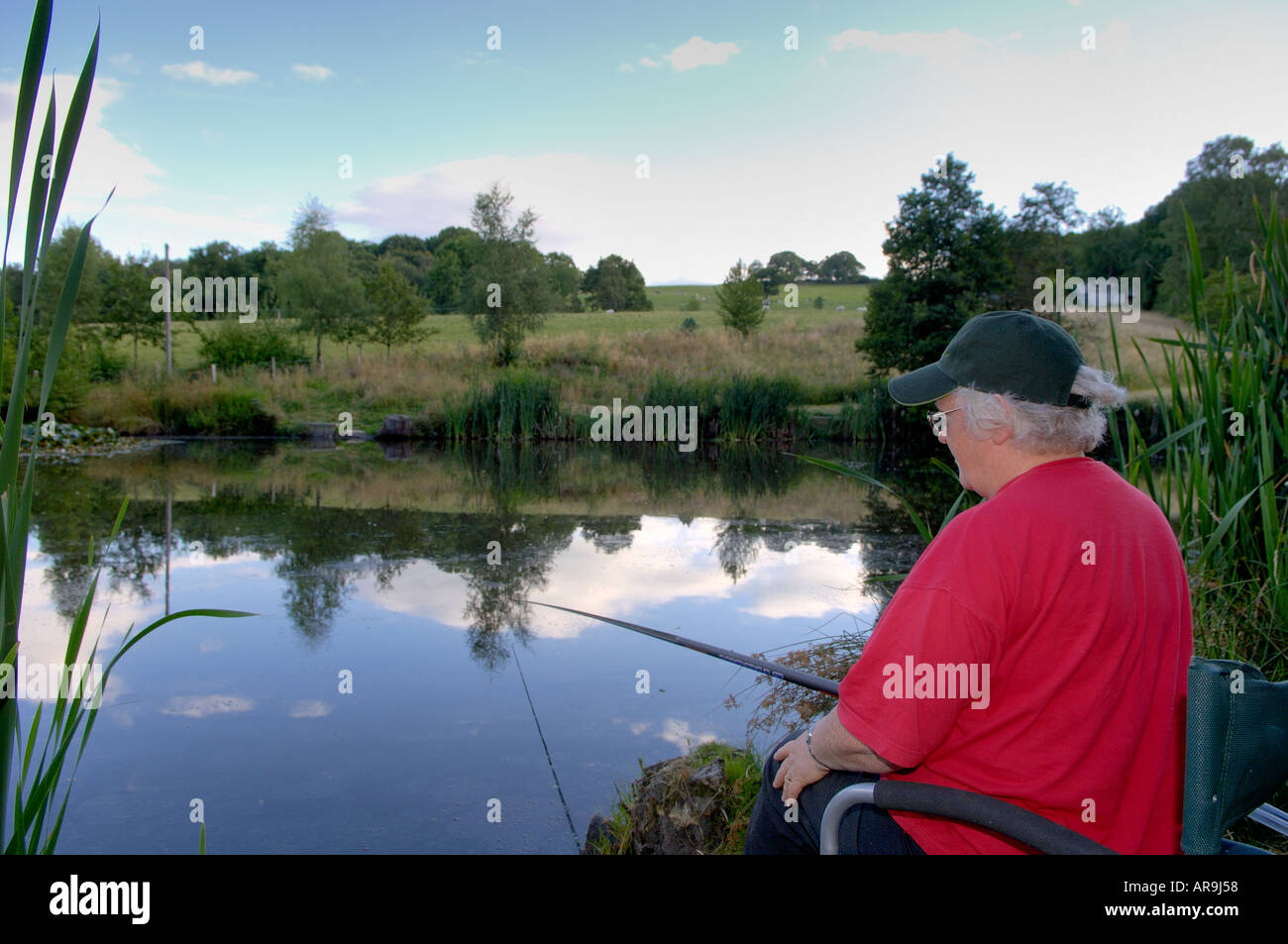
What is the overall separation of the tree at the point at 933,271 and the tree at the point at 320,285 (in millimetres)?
15098

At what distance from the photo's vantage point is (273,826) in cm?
305

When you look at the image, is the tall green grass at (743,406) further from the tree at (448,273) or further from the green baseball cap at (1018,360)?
the tree at (448,273)

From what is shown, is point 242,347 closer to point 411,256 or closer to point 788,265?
point 788,265

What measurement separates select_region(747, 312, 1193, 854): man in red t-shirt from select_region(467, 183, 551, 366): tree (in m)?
25.1

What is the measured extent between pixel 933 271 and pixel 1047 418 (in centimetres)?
2384

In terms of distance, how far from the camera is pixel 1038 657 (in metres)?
1.39

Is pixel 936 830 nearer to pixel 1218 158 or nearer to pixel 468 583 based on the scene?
pixel 468 583

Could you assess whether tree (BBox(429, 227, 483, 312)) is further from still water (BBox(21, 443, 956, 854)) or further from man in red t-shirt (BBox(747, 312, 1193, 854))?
man in red t-shirt (BBox(747, 312, 1193, 854))

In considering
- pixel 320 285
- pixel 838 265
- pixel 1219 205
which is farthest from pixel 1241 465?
pixel 838 265

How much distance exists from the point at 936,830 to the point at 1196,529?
235 centimetres

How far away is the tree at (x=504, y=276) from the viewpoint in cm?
2612

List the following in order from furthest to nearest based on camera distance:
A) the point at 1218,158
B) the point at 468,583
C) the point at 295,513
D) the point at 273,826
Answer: the point at 1218,158
the point at 295,513
the point at 468,583
the point at 273,826
